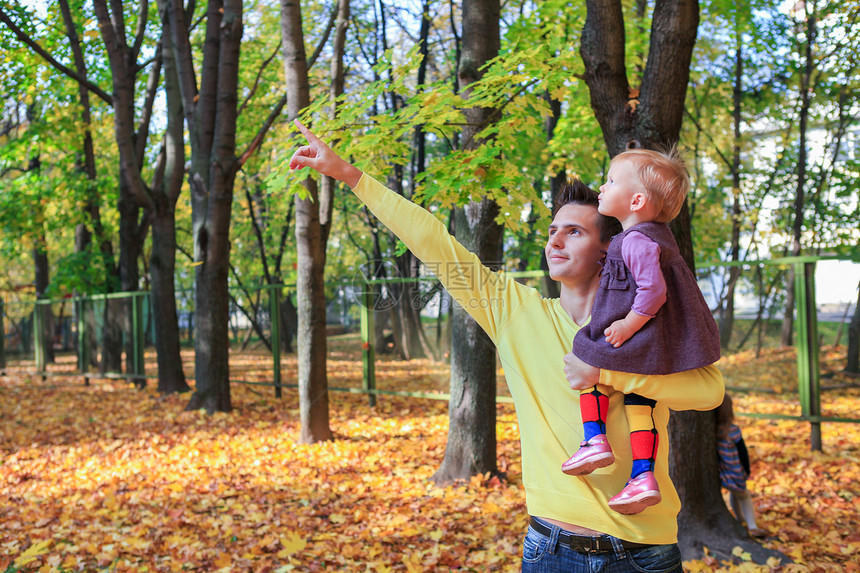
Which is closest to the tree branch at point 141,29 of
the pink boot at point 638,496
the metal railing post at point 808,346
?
the metal railing post at point 808,346

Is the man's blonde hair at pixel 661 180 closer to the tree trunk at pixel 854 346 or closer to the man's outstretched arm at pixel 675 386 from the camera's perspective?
the man's outstretched arm at pixel 675 386

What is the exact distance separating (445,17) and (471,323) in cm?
1152

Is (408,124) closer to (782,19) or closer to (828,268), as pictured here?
(828,268)

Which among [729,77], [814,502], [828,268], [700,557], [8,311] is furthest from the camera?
[8,311]

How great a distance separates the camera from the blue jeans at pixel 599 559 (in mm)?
1702

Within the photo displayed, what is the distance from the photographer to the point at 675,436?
4.41m

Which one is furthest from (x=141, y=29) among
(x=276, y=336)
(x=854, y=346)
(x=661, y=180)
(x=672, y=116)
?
(x=854, y=346)

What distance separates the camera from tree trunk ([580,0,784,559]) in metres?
4.23

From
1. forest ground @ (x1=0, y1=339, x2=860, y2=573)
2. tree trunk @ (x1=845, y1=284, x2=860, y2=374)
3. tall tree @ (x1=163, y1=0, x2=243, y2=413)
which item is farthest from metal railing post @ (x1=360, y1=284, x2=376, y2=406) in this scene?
tree trunk @ (x1=845, y1=284, x2=860, y2=374)

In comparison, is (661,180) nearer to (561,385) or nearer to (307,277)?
(561,385)

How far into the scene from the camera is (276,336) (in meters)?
10.9

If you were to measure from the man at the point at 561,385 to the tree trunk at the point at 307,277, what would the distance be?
222 inches

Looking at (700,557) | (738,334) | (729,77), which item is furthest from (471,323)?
(729,77)

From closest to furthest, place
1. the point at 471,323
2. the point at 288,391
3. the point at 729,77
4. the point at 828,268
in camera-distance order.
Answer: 1. the point at 471,323
2. the point at 828,268
3. the point at 288,391
4. the point at 729,77
